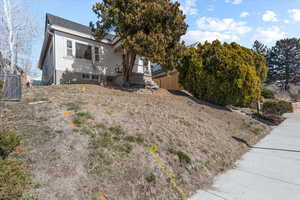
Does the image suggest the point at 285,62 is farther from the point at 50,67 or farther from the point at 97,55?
the point at 50,67

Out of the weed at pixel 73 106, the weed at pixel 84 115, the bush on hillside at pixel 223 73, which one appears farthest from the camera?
the bush on hillside at pixel 223 73

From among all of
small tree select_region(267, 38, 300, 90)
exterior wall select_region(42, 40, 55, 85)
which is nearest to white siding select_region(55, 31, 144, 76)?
exterior wall select_region(42, 40, 55, 85)

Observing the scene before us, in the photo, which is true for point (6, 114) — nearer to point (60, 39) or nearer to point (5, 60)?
point (5, 60)

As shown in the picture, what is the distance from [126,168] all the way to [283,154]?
4.93 meters

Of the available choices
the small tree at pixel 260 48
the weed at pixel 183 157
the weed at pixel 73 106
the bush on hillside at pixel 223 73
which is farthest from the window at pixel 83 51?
the small tree at pixel 260 48

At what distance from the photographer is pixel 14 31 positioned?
7.04 m

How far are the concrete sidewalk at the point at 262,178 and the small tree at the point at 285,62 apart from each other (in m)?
28.3

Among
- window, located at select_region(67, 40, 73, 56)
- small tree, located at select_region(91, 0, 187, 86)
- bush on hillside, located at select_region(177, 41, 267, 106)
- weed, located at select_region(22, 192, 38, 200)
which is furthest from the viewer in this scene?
window, located at select_region(67, 40, 73, 56)

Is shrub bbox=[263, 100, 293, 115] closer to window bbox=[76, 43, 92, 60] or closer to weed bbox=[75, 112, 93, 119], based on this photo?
weed bbox=[75, 112, 93, 119]

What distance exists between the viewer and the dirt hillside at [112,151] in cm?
261

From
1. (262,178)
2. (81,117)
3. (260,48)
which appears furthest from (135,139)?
(260,48)

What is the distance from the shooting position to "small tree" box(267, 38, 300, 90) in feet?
86.0

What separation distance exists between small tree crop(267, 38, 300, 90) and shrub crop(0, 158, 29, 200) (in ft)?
111

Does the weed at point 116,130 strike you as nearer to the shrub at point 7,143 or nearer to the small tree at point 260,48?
the shrub at point 7,143
